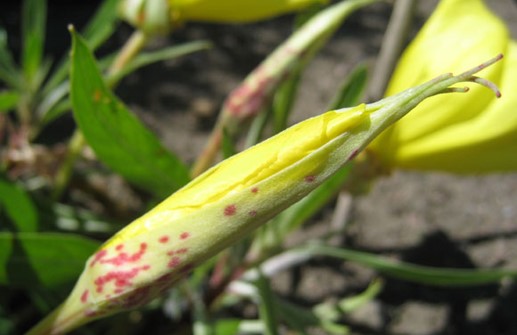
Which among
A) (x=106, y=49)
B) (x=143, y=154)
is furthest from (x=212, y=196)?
(x=106, y=49)

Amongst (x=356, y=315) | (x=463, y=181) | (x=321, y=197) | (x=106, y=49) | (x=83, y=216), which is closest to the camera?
(x=321, y=197)

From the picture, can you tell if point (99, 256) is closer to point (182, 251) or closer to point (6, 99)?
point (182, 251)

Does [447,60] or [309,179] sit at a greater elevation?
[447,60]

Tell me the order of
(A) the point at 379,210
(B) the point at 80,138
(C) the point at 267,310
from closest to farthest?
(C) the point at 267,310 → (B) the point at 80,138 → (A) the point at 379,210

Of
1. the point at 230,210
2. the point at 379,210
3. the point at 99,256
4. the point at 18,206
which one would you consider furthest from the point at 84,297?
the point at 379,210

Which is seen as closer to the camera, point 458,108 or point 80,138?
point 458,108

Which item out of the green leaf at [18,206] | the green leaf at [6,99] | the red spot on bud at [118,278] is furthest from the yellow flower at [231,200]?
the green leaf at [6,99]

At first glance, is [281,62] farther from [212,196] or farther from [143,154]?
[212,196]

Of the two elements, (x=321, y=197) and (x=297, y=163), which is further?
(x=321, y=197)

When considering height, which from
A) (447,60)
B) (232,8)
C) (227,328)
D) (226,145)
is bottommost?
(227,328)
